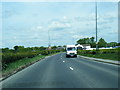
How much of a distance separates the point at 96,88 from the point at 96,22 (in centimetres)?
3094

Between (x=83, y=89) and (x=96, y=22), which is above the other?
(x=96, y=22)

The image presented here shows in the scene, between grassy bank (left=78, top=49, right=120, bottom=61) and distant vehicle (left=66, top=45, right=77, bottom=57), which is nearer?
grassy bank (left=78, top=49, right=120, bottom=61)

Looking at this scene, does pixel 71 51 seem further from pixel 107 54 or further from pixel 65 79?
pixel 65 79

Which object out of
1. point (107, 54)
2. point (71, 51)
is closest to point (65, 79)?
point (107, 54)

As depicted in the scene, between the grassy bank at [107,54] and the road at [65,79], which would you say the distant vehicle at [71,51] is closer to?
the grassy bank at [107,54]

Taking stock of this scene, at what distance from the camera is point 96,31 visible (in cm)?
3631

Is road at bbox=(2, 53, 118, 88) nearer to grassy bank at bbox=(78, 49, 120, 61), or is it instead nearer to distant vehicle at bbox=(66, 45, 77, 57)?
grassy bank at bbox=(78, 49, 120, 61)

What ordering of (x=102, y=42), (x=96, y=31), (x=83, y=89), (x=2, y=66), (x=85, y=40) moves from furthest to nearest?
(x=85, y=40) < (x=102, y=42) < (x=96, y=31) < (x=2, y=66) < (x=83, y=89)

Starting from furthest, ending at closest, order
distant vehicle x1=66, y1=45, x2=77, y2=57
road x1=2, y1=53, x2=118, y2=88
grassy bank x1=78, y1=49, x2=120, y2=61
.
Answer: distant vehicle x1=66, y1=45, x2=77, y2=57
grassy bank x1=78, y1=49, x2=120, y2=61
road x1=2, y1=53, x2=118, y2=88

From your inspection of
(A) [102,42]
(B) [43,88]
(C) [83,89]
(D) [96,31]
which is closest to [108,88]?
(C) [83,89]

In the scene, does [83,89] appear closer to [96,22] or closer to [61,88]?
[61,88]

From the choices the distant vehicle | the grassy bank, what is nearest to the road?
the grassy bank

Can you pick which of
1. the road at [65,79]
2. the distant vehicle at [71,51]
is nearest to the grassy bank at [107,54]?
the distant vehicle at [71,51]

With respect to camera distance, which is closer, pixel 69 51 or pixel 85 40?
pixel 69 51
